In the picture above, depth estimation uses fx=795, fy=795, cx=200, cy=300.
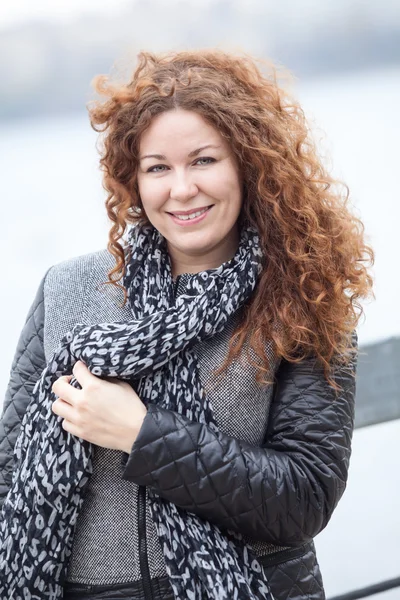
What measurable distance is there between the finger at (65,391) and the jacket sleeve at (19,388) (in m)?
0.17

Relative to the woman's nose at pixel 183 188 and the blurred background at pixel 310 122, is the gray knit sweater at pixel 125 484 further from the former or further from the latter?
the blurred background at pixel 310 122

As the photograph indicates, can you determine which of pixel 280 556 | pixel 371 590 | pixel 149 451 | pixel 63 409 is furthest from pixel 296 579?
pixel 371 590

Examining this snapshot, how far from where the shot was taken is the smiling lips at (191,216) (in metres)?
1.39

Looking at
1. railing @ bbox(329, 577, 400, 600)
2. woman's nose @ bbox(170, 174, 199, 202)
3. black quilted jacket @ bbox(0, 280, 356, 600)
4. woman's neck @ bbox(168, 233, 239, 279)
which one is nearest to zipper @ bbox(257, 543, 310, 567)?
black quilted jacket @ bbox(0, 280, 356, 600)

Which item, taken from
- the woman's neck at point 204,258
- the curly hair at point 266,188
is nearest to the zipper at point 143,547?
the curly hair at point 266,188

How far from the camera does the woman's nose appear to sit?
1.35 meters

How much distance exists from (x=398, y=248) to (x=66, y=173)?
3.65ft

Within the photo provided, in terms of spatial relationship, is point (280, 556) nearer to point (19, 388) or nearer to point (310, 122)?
point (19, 388)

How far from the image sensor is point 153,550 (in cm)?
136

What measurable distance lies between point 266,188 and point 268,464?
49 cm

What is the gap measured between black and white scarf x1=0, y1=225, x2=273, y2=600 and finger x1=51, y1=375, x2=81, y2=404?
0.13ft

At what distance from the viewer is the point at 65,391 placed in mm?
1338

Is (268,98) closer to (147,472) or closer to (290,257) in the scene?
(290,257)

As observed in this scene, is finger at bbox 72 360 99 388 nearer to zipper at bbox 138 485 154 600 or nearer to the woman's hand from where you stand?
the woman's hand
